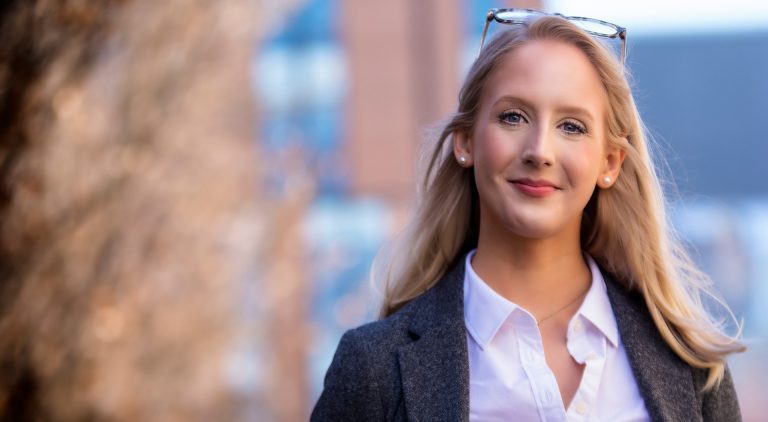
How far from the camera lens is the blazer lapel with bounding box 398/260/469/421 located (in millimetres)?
2586

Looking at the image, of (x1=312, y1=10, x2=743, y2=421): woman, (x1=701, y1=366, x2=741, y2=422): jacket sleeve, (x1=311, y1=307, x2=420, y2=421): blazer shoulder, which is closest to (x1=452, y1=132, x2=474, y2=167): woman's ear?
(x1=312, y1=10, x2=743, y2=421): woman

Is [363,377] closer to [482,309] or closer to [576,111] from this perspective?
[482,309]

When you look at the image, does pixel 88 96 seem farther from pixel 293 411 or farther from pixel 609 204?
pixel 293 411

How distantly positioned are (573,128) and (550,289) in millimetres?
343

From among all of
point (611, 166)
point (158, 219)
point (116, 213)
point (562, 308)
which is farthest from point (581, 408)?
point (158, 219)

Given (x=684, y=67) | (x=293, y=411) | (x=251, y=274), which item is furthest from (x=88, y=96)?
(x=684, y=67)

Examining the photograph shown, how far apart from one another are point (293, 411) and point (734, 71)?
30.6 m

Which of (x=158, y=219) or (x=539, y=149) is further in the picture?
(x=158, y=219)

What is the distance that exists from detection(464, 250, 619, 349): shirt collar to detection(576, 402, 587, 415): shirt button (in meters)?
Result: 0.20

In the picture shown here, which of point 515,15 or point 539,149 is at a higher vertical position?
point 515,15

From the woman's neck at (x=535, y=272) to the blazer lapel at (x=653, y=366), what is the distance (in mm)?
103

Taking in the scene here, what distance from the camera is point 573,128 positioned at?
2617 mm

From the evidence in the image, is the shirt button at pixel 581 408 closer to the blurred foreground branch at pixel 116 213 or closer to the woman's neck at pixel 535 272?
the woman's neck at pixel 535 272

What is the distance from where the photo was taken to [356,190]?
2941 cm
